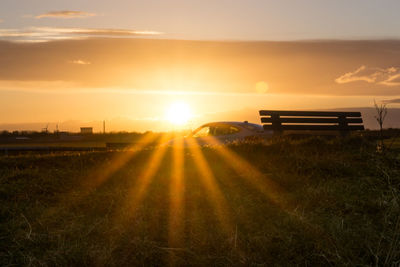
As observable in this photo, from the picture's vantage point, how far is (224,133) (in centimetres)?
1338

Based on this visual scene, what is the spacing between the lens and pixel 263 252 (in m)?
4.22

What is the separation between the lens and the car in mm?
12992

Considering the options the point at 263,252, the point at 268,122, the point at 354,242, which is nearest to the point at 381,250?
the point at 354,242

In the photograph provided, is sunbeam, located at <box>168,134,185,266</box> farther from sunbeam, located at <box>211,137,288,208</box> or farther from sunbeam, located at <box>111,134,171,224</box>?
sunbeam, located at <box>211,137,288,208</box>

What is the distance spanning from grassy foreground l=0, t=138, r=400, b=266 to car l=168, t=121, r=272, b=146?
411 cm

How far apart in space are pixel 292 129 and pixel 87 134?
2980 centimetres

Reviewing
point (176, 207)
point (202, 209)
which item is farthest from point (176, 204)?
point (202, 209)

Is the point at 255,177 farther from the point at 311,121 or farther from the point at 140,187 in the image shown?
the point at 311,121

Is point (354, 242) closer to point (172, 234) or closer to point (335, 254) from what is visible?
point (335, 254)

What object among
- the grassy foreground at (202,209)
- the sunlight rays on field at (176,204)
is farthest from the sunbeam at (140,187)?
the sunlight rays on field at (176,204)

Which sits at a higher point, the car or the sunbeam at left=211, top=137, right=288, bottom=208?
the car

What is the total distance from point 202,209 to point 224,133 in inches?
316

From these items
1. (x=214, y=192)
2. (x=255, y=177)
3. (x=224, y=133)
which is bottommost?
(x=214, y=192)

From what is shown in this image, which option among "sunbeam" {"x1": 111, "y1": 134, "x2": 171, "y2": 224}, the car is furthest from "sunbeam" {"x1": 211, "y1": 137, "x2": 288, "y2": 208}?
the car
